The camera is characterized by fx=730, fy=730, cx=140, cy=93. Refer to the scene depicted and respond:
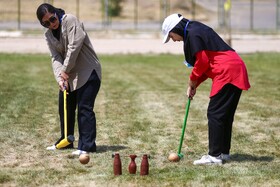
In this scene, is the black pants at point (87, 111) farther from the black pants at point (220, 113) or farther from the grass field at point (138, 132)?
the black pants at point (220, 113)

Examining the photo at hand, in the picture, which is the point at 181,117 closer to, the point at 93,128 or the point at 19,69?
the point at 93,128

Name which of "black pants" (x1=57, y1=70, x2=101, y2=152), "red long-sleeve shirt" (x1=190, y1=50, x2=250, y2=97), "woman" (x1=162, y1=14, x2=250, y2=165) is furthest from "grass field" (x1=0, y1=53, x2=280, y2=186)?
"red long-sleeve shirt" (x1=190, y1=50, x2=250, y2=97)

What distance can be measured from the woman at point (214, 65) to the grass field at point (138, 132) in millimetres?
525

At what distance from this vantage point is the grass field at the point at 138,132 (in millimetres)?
7195

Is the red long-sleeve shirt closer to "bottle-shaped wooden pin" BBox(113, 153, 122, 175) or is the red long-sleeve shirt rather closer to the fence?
"bottle-shaped wooden pin" BBox(113, 153, 122, 175)

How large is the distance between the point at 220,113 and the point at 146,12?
4622cm

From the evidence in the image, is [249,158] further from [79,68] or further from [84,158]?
[79,68]

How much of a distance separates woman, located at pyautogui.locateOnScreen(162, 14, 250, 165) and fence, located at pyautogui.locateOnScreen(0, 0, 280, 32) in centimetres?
3516

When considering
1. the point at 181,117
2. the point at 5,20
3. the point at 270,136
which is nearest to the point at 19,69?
the point at 181,117

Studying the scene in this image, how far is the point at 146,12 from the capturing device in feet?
176

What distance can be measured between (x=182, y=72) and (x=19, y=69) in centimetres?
425

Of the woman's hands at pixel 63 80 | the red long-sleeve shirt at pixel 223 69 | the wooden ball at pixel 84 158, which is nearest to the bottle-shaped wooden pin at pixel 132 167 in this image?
the wooden ball at pixel 84 158

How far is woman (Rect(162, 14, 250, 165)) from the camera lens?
296 inches

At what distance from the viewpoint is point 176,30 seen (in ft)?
24.8
